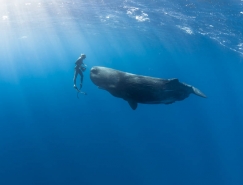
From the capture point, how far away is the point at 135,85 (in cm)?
596

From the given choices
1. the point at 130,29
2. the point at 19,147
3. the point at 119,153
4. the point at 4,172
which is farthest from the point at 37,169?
the point at 130,29

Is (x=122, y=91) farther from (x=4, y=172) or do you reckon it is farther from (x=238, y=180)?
(x=238, y=180)

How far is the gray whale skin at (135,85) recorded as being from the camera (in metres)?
5.95

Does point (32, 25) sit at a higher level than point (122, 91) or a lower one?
lower

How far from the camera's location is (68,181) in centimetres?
2914

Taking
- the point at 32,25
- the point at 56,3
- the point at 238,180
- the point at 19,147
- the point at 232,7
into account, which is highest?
the point at 232,7

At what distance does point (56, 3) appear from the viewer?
2611 centimetres

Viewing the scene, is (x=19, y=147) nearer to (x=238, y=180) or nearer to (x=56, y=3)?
(x=56, y=3)

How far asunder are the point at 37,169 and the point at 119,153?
36.6ft

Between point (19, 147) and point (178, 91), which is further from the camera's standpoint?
point (19, 147)

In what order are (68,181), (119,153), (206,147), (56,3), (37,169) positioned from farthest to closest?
1. (206,147)
2. (119,153)
3. (37,169)
4. (68,181)
5. (56,3)

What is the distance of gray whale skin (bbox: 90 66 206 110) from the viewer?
234 inches

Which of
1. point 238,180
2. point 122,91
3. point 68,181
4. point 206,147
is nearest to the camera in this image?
point 122,91

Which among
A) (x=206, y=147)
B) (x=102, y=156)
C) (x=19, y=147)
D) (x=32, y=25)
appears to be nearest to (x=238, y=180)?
(x=206, y=147)
